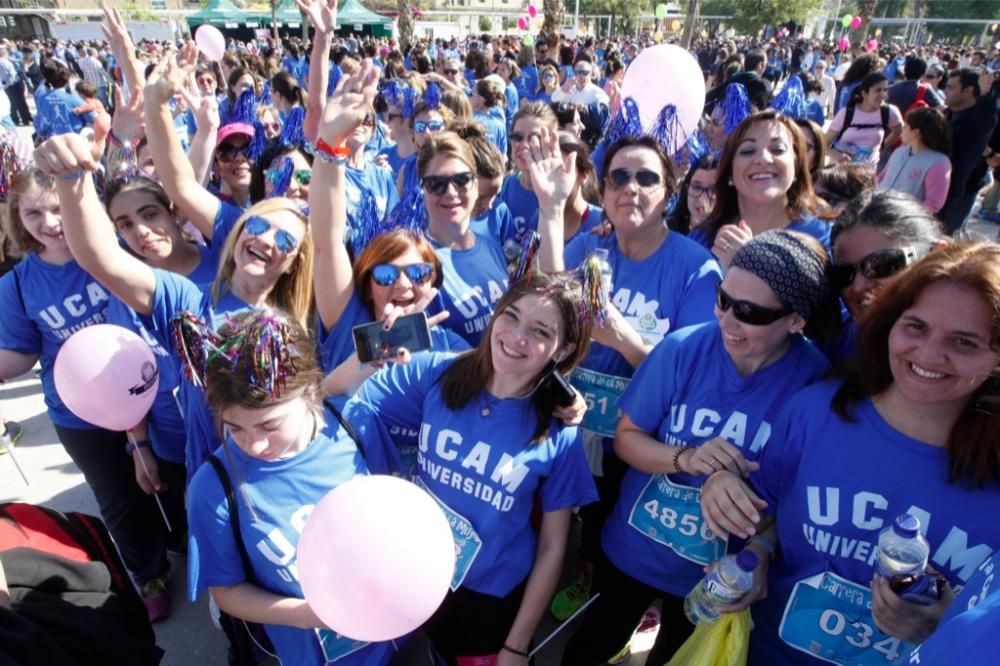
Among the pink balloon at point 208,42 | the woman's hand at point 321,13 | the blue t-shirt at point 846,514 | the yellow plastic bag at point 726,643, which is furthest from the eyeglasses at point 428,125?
the pink balloon at point 208,42

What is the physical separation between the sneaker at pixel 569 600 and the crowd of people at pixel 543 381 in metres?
0.01

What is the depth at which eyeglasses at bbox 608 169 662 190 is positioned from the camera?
2.39m

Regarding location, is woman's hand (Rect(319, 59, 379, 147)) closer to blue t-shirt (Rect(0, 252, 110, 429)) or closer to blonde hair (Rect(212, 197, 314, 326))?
blonde hair (Rect(212, 197, 314, 326))

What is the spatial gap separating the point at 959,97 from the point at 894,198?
5.77m

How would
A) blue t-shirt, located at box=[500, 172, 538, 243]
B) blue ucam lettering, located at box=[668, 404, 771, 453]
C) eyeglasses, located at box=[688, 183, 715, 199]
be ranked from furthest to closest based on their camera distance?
blue t-shirt, located at box=[500, 172, 538, 243], eyeglasses, located at box=[688, 183, 715, 199], blue ucam lettering, located at box=[668, 404, 771, 453]

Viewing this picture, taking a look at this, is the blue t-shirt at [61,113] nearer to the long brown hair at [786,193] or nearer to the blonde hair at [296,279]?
the blonde hair at [296,279]

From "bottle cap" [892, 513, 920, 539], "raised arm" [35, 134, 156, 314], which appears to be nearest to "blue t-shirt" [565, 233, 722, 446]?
"bottle cap" [892, 513, 920, 539]

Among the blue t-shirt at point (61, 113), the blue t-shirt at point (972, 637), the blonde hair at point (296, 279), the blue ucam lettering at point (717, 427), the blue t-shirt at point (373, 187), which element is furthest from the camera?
the blue t-shirt at point (61, 113)

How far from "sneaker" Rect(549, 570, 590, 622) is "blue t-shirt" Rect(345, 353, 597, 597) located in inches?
34.5

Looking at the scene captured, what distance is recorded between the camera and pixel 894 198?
1936mm

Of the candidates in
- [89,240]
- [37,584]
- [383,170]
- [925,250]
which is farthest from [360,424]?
[383,170]

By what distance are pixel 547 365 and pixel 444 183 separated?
1.14 meters

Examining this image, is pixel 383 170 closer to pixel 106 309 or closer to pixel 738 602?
pixel 106 309

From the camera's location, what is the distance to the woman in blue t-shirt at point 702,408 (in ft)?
5.53
